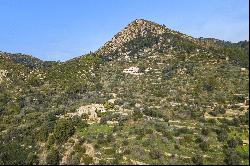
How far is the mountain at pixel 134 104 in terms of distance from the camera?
61.9m

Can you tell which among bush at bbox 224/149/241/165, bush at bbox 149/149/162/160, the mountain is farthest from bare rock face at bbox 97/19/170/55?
bush at bbox 224/149/241/165

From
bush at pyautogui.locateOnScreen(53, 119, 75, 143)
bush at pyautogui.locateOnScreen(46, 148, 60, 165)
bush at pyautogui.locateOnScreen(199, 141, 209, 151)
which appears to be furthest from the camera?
bush at pyautogui.locateOnScreen(53, 119, 75, 143)

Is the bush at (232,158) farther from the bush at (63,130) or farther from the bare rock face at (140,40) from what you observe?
the bare rock face at (140,40)

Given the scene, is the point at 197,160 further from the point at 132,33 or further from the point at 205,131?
the point at 132,33

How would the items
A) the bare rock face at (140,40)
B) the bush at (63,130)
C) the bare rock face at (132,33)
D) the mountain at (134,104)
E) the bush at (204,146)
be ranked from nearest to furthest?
the bush at (204,146), the mountain at (134,104), the bush at (63,130), the bare rock face at (140,40), the bare rock face at (132,33)

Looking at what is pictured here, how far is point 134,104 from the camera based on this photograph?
3255 inches

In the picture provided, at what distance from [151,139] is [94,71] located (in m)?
49.0

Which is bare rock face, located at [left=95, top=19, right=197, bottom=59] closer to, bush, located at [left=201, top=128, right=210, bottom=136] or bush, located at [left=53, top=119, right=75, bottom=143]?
bush, located at [left=53, top=119, right=75, bottom=143]

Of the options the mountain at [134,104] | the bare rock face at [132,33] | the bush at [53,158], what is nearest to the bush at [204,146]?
the mountain at [134,104]

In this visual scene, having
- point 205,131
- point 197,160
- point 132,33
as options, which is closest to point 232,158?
point 197,160

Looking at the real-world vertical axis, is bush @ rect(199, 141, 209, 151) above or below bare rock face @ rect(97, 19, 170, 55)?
below

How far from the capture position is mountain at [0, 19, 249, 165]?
61906mm

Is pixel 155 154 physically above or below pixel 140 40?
below

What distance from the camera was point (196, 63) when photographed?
10281 centimetres
